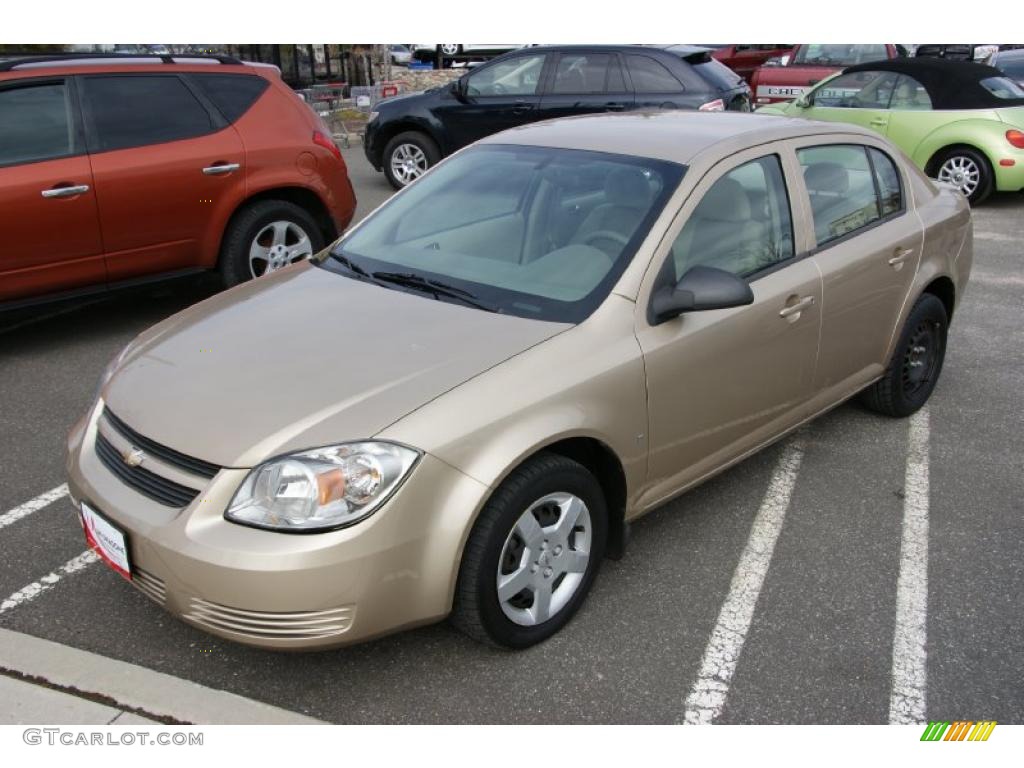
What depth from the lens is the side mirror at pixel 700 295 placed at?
10.6 ft

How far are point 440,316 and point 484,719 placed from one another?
131 cm

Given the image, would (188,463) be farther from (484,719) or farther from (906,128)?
(906,128)

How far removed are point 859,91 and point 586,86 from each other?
10.7ft

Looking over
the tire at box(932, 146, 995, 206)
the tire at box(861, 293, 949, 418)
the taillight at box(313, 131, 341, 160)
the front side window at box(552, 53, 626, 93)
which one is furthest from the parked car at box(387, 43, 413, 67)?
the tire at box(861, 293, 949, 418)

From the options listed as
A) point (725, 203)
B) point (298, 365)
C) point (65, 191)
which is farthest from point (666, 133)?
point (65, 191)

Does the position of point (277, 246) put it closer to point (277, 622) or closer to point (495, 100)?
point (277, 622)

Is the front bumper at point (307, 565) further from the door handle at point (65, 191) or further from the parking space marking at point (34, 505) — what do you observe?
the door handle at point (65, 191)

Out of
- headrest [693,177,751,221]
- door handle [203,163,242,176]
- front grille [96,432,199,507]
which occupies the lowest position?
front grille [96,432,199,507]

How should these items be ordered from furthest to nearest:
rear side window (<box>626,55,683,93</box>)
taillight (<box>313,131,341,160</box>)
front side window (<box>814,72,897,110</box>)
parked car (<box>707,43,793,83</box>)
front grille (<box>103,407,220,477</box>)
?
parked car (<box>707,43,793,83</box>)
front side window (<box>814,72,897,110</box>)
rear side window (<box>626,55,683,93</box>)
taillight (<box>313,131,341,160</box>)
front grille (<box>103,407,220,477</box>)

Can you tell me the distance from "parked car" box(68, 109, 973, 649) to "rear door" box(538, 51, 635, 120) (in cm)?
575

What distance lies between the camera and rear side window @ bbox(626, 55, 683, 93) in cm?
980

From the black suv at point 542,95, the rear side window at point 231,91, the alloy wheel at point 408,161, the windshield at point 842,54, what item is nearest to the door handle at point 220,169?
the rear side window at point 231,91

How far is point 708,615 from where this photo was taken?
3312mm

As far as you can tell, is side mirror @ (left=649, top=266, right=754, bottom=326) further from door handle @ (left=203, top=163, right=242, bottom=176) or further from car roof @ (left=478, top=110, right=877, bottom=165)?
door handle @ (left=203, top=163, right=242, bottom=176)
